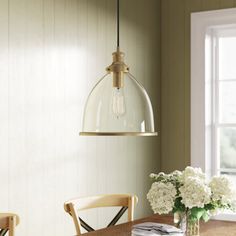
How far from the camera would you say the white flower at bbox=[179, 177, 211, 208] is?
2.48 meters

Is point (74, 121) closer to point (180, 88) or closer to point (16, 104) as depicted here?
point (16, 104)

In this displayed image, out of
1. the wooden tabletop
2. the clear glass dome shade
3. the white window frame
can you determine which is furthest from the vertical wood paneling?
the white window frame

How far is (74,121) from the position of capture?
364 cm

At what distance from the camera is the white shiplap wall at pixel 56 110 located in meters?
3.12

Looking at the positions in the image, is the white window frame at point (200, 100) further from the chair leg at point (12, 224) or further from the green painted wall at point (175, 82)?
the chair leg at point (12, 224)

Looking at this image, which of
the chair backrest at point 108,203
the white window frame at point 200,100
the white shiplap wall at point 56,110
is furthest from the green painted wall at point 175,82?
the chair backrest at point 108,203

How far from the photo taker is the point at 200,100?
448 cm

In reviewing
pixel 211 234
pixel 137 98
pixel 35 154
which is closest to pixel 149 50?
pixel 35 154

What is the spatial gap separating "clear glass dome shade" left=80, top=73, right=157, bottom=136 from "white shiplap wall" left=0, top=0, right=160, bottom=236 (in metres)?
1.20

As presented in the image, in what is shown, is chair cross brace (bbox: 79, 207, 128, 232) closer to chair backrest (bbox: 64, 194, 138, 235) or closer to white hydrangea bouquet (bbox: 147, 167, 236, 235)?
chair backrest (bbox: 64, 194, 138, 235)

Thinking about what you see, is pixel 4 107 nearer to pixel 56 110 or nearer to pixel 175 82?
pixel 56 110

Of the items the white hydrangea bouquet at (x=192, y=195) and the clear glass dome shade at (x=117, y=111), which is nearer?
the clear glass dome shade at (x=117, y=111)

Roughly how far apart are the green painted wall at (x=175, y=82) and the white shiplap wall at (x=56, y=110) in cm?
35

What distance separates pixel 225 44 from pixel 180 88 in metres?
0.50
